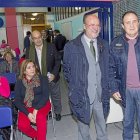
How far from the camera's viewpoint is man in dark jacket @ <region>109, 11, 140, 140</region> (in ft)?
6.06

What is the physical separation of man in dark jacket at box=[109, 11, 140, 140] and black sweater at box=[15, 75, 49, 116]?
3.02ft

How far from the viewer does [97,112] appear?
6.87 ft

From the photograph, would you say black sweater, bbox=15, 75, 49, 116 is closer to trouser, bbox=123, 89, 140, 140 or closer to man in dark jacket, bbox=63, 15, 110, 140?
man in dark jacket, bbox=63, 15, 110, 140

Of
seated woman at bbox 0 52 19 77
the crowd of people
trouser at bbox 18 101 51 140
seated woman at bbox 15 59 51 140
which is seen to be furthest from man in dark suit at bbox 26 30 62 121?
seated woman at bbox 0 52 19 77

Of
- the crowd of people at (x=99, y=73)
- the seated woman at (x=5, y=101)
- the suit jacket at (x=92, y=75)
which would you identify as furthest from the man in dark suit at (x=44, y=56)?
the suit jacket at (x=92, y=75)

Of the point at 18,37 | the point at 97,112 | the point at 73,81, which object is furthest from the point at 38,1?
the point at 18,37

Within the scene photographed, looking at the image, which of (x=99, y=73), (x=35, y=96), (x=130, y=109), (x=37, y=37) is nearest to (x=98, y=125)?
(x=130, y=109)

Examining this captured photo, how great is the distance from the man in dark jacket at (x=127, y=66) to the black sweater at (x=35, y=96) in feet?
3.02

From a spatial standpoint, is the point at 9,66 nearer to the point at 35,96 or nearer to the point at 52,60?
the point at 52,60

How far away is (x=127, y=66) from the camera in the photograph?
75.3 inches

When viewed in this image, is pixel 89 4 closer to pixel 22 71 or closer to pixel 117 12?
pixel 117 12

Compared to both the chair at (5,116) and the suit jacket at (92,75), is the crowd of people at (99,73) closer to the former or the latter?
the suit jacket at (92,75)

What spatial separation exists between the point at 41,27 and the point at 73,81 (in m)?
9.56

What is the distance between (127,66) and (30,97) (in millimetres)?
1308
